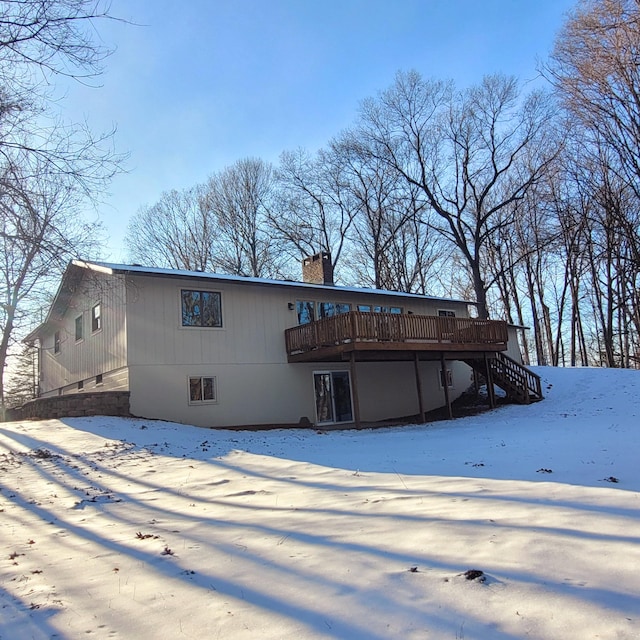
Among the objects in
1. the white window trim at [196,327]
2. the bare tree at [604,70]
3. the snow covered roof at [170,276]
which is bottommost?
the white window trim at [196,327]

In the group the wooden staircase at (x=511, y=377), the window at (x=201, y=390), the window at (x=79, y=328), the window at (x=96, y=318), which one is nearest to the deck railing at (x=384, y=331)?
the wooden staircase at (x=511, y=377)

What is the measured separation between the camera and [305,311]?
57.9 ft

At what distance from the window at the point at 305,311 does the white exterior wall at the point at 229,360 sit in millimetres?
208

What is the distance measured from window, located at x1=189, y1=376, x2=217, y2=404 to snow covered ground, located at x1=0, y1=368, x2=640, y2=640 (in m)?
6.42

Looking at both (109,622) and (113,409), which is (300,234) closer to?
(113,409)

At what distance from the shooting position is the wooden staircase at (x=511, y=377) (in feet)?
62.3

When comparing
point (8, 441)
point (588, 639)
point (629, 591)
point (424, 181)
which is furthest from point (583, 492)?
point (424, 181)

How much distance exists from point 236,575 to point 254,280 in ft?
43.4

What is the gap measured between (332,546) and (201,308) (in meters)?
12.3

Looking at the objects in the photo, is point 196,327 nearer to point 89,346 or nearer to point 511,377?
point 89,346

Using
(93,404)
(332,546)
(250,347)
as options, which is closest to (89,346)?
(93,404)

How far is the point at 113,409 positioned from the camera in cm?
1330

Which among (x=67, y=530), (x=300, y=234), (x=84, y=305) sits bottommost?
(x=67, y=530)

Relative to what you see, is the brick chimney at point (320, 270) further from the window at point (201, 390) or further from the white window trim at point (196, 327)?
the window at point (201, 390)
